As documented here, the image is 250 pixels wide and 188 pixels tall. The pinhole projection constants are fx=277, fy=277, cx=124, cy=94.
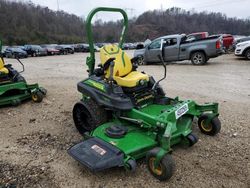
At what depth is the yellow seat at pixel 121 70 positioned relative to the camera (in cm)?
457

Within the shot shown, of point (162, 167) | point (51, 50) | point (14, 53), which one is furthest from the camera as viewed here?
point (51, 50)

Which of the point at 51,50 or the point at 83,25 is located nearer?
the point at 51,50

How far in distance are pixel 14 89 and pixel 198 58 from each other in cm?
990

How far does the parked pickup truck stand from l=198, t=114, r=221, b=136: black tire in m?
9.28

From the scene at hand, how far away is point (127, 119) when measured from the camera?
14.0ft

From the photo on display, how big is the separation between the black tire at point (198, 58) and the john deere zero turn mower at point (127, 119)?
9406mm

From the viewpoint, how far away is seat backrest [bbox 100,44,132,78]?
4.76 metres

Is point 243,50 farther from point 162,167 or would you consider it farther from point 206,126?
point 162,167

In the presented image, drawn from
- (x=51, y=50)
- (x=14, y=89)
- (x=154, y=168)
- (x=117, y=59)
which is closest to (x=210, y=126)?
(x=154, y=168)

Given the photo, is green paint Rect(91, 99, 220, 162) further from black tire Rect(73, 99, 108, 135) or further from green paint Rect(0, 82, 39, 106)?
green paint Rect(0, 82, 39, 106)

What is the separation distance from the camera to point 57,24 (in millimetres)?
71875

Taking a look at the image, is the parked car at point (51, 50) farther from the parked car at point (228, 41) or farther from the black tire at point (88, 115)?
the black tire at point (88, 115)

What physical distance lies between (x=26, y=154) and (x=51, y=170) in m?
0.72

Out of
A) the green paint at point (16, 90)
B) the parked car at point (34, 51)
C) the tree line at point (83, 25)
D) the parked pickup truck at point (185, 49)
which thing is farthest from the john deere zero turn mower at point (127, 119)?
the tree line at point (83, 25)
